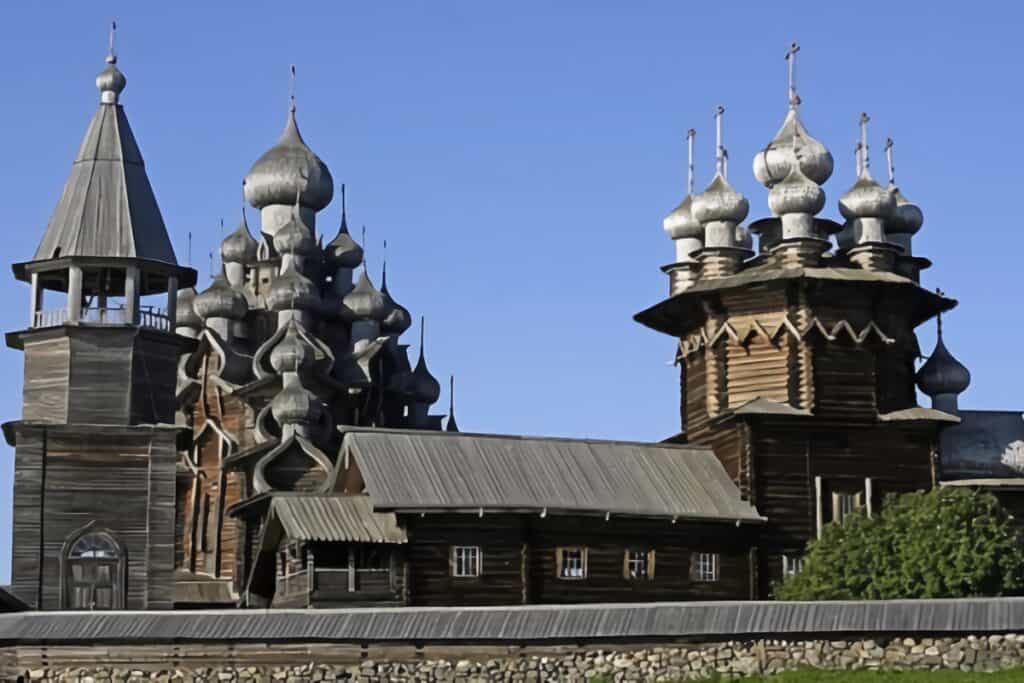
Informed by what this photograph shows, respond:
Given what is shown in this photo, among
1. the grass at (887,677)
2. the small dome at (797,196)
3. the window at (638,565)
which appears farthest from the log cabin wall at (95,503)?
the grass at (887,677)

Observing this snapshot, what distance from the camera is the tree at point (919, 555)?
35.4m

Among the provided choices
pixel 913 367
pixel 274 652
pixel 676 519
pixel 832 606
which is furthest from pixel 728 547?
pixel 274 652

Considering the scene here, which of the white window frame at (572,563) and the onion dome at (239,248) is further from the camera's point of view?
the onion dome at (239,248)

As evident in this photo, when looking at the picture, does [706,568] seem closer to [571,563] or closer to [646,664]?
[571,563]

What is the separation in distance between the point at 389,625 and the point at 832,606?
20.5 feet

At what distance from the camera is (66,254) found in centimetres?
3903

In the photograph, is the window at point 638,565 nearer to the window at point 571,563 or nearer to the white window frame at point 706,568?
the window at point 571,563

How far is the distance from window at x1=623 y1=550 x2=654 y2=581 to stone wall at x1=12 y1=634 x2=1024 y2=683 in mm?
9003

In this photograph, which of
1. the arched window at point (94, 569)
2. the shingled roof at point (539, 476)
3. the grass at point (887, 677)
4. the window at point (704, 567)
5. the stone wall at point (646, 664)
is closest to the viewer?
the grass at point (887, 677)

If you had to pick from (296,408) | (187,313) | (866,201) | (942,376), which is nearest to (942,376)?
(942,376)

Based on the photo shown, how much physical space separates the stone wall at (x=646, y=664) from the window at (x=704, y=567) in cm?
972

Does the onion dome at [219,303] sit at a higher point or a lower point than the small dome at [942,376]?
higher

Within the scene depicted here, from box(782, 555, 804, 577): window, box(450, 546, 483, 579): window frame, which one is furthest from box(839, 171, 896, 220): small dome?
box(450, 546, 483, 579): window frame

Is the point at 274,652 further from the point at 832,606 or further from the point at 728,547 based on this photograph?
the point at 728,547
